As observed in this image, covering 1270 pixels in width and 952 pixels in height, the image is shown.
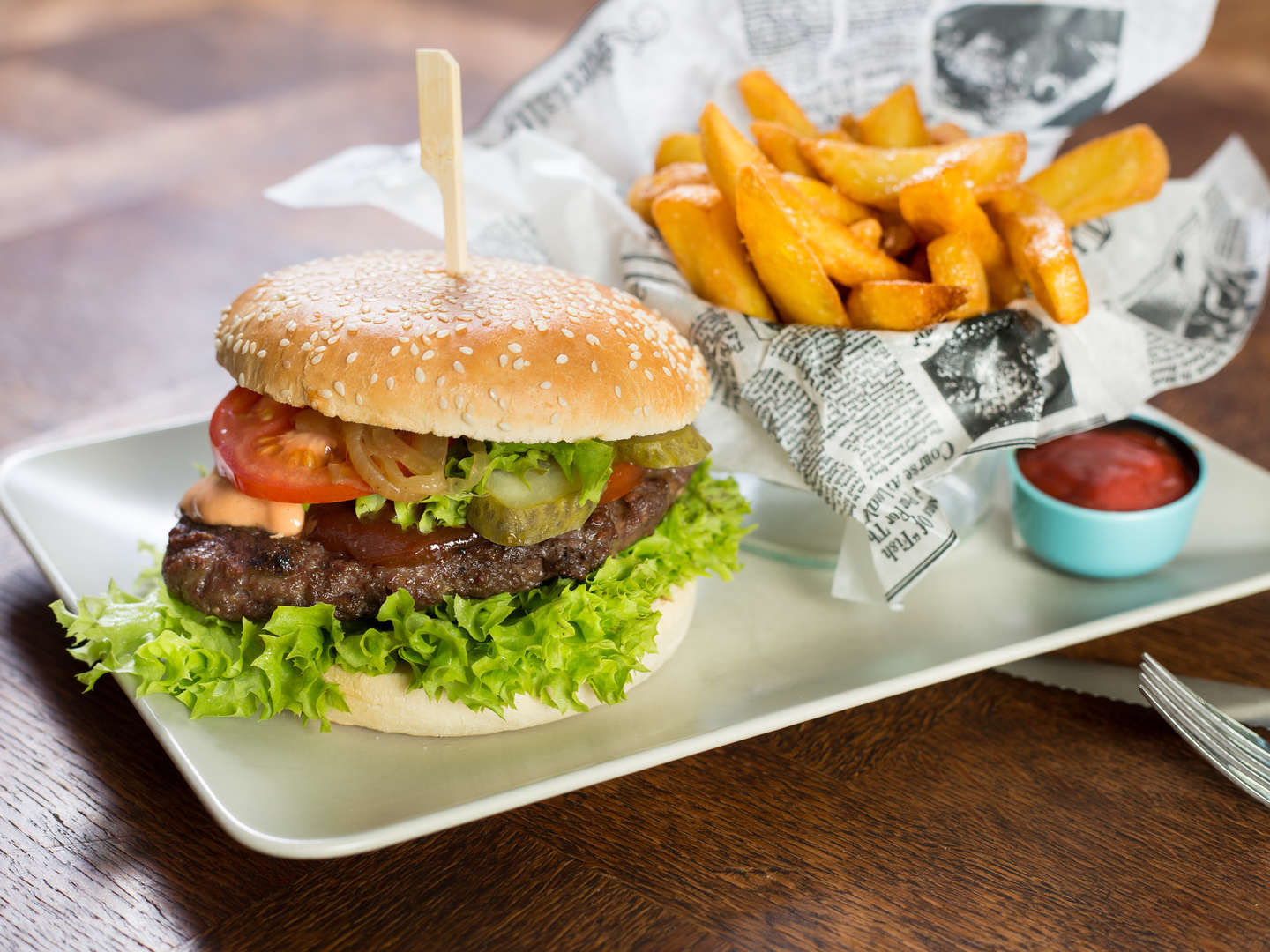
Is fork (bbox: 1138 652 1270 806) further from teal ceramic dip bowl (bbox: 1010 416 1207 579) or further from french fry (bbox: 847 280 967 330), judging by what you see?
french fry (bbox: 847 280 967 330)

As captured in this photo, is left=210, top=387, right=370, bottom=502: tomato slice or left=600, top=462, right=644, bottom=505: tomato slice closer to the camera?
left=210, top=387, right=370, bottom=502: tomato slice

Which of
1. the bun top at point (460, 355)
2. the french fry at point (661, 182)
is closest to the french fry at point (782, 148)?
the french fry at point (661, 182)

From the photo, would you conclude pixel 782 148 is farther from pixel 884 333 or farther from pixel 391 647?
Result: pixel 391 647

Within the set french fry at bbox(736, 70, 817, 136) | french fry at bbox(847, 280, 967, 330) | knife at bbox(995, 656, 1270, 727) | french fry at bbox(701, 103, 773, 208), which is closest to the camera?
knife at bbox(995, 656, 1270, 727)

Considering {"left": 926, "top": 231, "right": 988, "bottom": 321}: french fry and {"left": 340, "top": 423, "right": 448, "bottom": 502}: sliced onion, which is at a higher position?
{"left": 926, "top": 231, "right": 988, "bottom": 321}: french fry

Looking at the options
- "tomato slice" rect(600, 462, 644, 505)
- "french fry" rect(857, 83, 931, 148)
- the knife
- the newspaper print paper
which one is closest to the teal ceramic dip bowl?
the newspaper print paper

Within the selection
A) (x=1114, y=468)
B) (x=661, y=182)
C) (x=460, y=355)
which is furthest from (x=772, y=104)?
(x=460, y=355)
